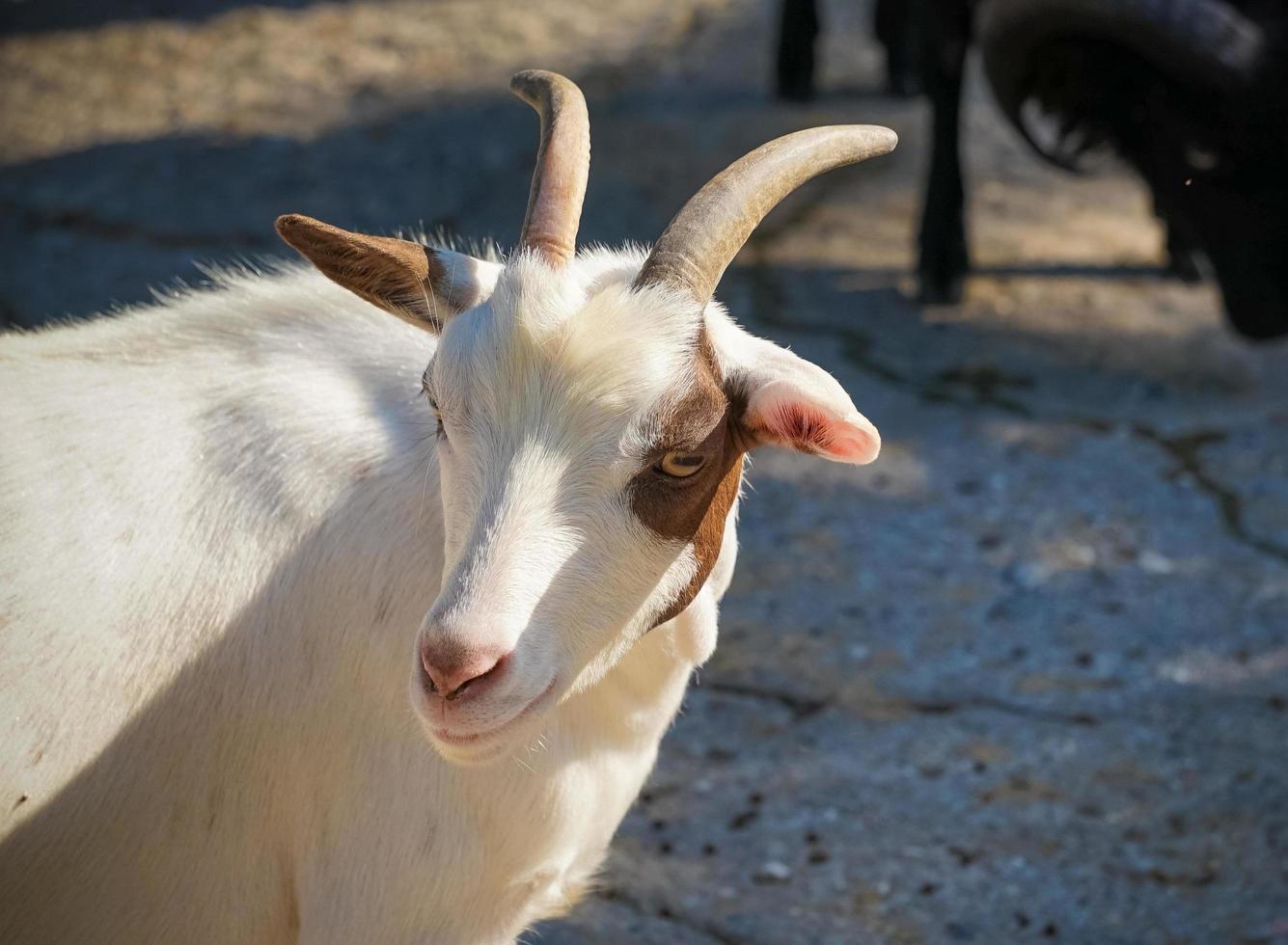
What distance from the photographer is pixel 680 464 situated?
6.79 feet

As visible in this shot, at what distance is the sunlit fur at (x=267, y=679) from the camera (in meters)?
2.31

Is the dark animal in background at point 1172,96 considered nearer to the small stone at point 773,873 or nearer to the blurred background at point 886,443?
the blurred background at point 886,443

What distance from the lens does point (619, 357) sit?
2041 millimetres

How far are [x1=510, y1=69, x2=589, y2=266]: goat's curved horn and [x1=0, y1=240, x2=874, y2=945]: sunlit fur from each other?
2.4 inches

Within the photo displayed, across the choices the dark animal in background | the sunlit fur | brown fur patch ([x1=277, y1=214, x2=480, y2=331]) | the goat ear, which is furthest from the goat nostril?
the dark animal in background

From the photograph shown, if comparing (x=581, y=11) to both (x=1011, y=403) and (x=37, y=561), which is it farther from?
(x=37, y=561)

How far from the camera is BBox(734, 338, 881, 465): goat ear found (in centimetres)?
207

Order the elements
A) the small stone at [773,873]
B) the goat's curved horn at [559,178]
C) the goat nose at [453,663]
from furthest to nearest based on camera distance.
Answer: the small stone at [773,873] < the goat's curved horn at [559,178] < the goat nose at [453,663]

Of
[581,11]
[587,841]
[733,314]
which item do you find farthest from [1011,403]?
[581,11]

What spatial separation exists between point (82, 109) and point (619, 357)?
637cm

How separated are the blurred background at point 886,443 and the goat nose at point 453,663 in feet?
4.65

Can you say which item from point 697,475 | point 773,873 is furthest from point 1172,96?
point 697,475

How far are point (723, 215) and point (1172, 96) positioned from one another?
12.0ft

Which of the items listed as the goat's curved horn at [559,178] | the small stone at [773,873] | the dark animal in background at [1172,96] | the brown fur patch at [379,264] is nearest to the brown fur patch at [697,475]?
the goat's curved horn at [559,178]
